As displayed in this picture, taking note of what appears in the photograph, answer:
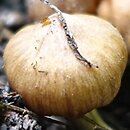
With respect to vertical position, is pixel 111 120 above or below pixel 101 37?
below

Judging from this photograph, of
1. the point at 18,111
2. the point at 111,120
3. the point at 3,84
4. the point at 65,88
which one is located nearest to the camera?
the point at 65,88

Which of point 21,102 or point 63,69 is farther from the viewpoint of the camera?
point 21,102

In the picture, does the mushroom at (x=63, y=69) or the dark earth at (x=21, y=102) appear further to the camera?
the dark earth at (x=21, y=102)

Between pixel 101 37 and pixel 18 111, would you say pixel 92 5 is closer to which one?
pixel 101 37

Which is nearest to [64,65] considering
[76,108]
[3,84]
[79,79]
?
[79,79]

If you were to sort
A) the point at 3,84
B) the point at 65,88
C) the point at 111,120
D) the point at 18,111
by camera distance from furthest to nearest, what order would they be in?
the point at 111,120
the point at 3,84
the point at 18,111
the point at 65,88
